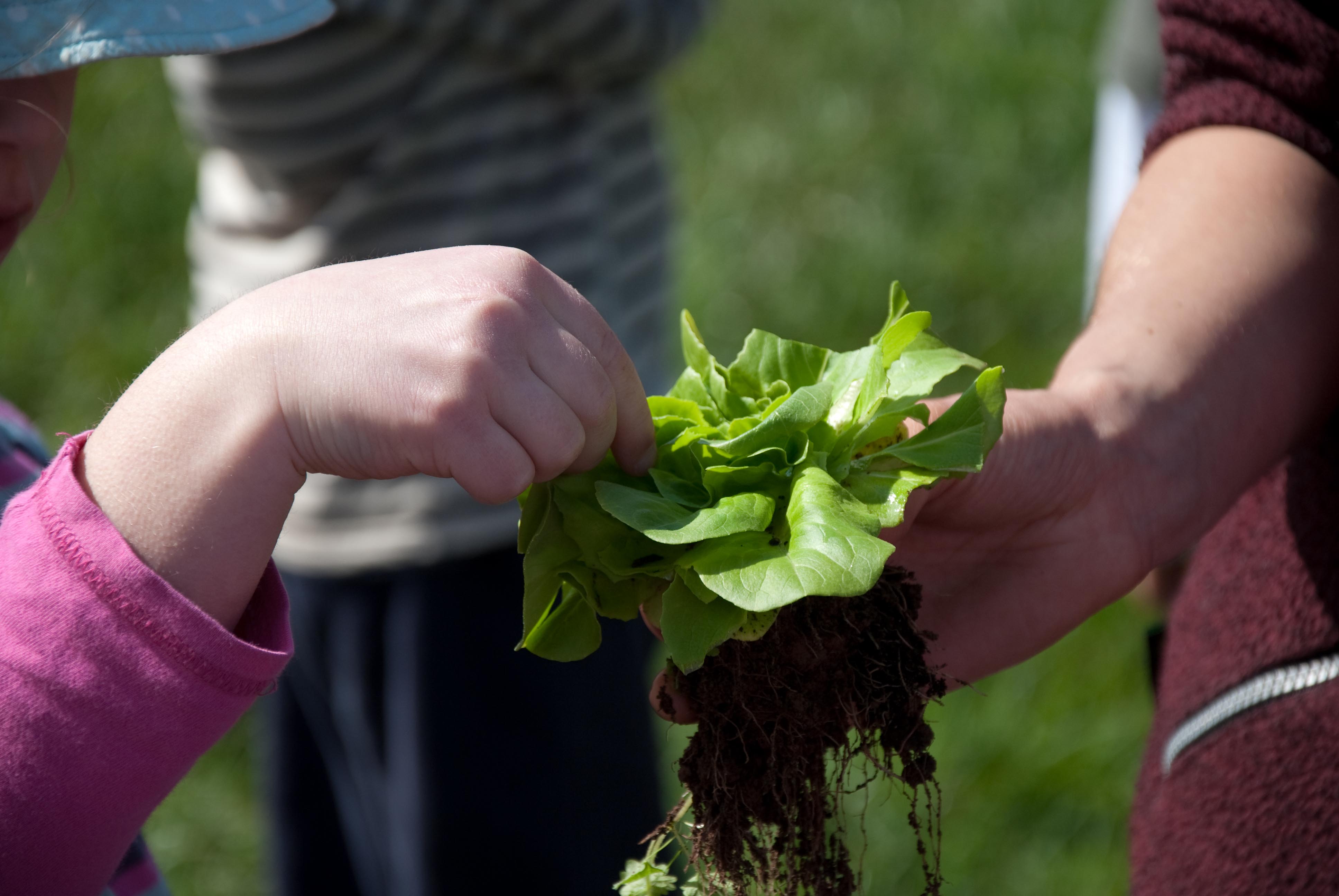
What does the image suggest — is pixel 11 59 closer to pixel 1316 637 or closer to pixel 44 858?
pixel 44 858

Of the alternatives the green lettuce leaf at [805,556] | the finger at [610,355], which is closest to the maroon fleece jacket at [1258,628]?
the green lettuce leaf at [805,556]

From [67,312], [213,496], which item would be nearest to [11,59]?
[213,496]

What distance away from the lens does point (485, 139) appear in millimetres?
2064

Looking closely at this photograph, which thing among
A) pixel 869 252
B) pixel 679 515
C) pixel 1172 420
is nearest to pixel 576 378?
pixel 679 515

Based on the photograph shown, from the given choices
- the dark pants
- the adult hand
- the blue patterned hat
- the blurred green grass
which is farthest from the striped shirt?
the blurred green grass

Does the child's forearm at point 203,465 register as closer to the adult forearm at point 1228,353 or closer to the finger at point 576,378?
the finger at point 576,378

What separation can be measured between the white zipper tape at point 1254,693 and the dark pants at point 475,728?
1050 millimetres

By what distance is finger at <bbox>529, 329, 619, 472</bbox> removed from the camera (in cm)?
114

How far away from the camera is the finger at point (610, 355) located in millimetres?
1181

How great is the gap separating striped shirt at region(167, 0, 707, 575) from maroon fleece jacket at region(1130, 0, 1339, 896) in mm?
997

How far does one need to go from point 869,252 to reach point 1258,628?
124 inches

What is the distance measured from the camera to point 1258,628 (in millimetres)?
1494

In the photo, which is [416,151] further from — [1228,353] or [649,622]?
[1228,353]

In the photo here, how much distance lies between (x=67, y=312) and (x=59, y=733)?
382cm
